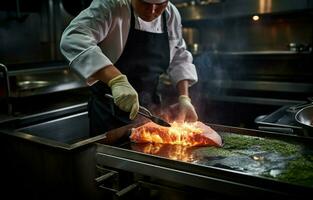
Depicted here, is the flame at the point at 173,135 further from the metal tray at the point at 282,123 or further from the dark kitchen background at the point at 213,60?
the dark kitchen background at the point at 213,60

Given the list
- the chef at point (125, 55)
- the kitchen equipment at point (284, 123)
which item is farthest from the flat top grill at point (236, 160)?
the chef at point (125, 55)

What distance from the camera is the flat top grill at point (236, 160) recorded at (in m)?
1.31

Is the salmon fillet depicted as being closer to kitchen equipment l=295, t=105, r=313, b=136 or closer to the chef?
the chef

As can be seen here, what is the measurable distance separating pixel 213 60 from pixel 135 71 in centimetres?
283

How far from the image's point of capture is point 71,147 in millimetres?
1891

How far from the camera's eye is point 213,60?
513cm

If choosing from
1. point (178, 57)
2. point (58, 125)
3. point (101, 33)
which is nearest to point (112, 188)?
point (101, 33)

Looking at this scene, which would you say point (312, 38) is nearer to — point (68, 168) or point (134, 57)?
point (134, 57)

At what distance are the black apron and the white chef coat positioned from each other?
54 mm

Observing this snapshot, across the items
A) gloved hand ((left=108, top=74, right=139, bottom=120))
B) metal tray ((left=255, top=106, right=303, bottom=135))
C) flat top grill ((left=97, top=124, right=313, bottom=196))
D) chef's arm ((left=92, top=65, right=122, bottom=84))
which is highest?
chef's arm ((left=92, top=65, right=122, bottom=84))

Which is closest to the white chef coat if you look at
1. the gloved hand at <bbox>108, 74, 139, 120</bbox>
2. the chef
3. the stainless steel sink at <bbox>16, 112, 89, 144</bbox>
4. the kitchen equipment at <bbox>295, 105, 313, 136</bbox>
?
the chef

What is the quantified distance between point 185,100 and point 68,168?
1.02 m

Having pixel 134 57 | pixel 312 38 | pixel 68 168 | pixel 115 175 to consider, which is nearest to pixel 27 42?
pixel 134 57

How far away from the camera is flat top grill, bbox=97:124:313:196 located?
1.31 meters
